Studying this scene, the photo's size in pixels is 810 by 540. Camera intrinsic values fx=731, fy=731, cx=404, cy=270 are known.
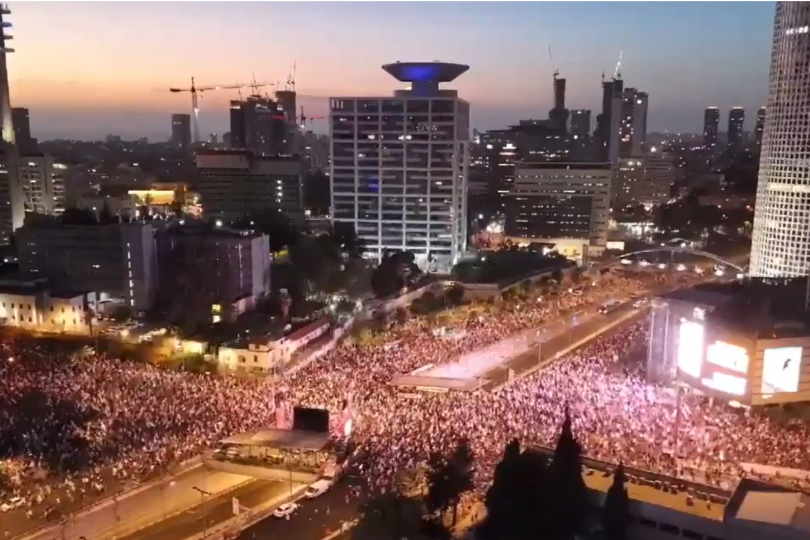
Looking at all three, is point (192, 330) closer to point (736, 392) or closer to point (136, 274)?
point (136, 274)

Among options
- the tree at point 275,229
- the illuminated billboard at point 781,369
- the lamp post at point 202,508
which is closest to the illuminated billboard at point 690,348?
the illuminated billboard at point 781,369

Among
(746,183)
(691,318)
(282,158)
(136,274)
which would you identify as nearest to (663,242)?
(746,183)

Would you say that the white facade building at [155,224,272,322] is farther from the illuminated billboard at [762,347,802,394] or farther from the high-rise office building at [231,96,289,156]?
the high-rise office building at [231,96,289,156]

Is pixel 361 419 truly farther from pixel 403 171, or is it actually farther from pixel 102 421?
pixel 403 171

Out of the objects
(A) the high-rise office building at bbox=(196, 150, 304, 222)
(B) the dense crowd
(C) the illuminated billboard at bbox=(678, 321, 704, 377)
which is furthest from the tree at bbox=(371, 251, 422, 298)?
(A) the high-rise office building at bbox=(196, 150, 304, 222)

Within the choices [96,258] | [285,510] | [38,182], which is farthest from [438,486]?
[38,182]

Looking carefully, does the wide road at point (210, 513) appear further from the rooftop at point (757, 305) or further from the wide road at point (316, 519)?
the rooftop at point (757, 305)
